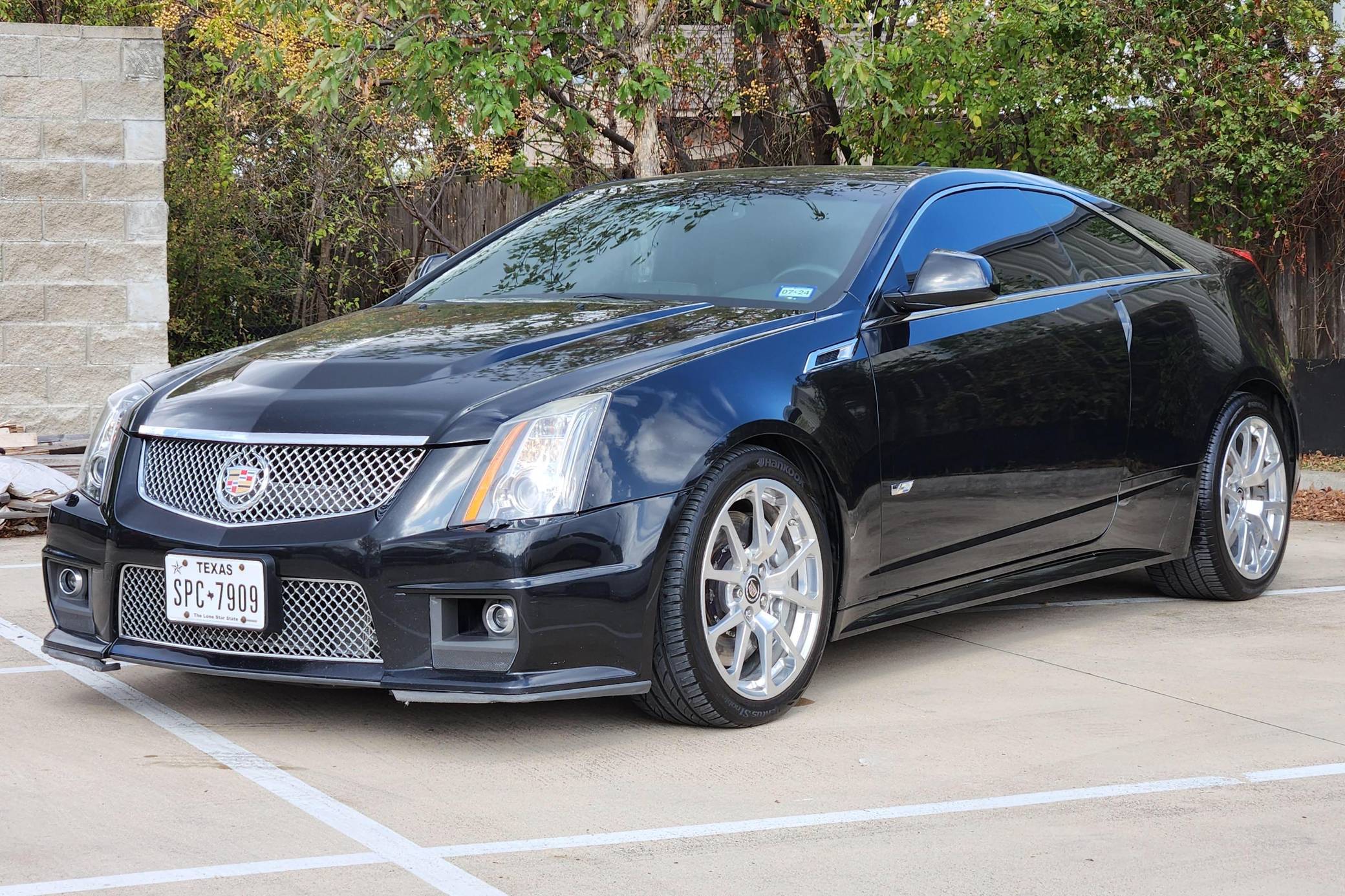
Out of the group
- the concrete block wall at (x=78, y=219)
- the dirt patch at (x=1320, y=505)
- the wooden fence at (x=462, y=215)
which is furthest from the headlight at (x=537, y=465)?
the wooden fence at (x=462, y=215)

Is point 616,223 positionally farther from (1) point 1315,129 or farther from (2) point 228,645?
(1) point 1315,129

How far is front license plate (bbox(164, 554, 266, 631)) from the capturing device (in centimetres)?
455

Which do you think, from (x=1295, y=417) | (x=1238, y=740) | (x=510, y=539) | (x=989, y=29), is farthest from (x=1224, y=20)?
(x=510, y=539)

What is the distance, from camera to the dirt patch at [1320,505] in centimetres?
955

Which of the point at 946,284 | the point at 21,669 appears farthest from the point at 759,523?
the point at 21,669

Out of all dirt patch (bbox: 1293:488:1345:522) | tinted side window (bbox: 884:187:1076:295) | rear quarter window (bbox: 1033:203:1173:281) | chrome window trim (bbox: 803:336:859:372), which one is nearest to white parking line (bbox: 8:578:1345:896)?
chrome window trim (bbox: 803:336:859:372)

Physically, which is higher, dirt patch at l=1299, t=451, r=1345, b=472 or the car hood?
the car hood

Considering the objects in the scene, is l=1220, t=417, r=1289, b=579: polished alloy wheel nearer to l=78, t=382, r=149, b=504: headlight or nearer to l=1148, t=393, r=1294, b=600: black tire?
A: l=1148, t=393, r=1294, b=600: black tire

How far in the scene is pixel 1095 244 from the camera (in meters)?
6.55

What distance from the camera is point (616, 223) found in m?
6.11

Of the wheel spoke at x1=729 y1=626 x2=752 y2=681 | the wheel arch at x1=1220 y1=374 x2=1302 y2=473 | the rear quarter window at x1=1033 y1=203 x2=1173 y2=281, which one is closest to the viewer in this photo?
the wheel spoke at x1=729 y1=626 x2=752 y2=681

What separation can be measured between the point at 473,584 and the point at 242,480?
2.37 ft

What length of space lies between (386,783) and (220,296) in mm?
10980

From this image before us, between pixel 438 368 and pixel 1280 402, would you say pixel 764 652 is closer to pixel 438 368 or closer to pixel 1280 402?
pixel 438 368
